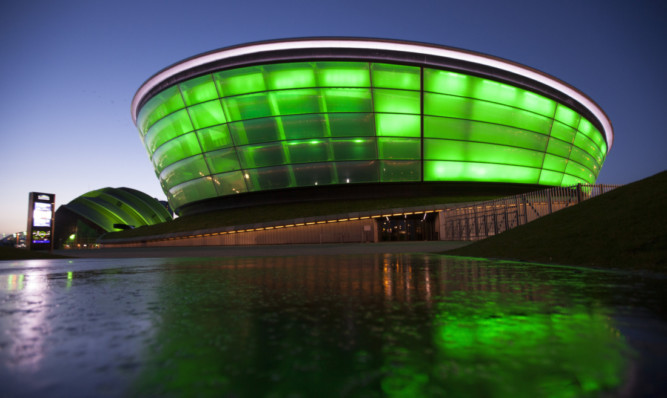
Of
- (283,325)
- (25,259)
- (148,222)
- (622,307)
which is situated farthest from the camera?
(148,222)

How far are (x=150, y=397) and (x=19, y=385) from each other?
0.34 meters

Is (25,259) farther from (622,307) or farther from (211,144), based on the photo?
(211,144)

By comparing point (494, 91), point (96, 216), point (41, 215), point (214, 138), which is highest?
point (494, 91)

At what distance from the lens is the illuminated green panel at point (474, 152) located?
102ft

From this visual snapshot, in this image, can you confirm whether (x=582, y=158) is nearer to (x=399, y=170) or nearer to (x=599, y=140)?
(x=599, y=140)

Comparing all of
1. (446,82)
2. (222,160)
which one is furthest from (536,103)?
(222,160)

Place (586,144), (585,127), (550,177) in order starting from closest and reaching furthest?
1. (550,177)
2. (585,127)
3. (586,144)

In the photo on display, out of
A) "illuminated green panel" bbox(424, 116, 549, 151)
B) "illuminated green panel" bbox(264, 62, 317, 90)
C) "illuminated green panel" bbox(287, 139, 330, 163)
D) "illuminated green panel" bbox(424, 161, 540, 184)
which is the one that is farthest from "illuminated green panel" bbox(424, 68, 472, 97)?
"illuminated green panel" bbox(287, 139, 330, 163)

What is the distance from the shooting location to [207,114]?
31.2 meters

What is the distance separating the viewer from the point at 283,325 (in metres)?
1.51

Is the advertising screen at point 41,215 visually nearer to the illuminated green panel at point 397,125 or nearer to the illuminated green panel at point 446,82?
the illuminated green panel at point 397,125

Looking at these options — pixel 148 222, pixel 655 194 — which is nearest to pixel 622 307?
pixel 655 194

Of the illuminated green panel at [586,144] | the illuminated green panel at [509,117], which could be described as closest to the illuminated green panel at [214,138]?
the illuminated green panel at [509,117]

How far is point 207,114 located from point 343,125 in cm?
1130
